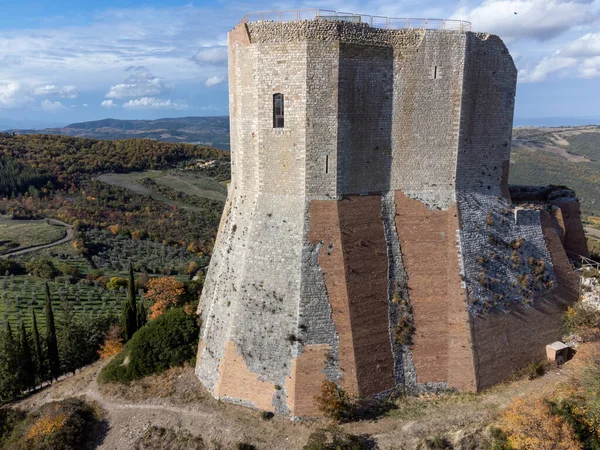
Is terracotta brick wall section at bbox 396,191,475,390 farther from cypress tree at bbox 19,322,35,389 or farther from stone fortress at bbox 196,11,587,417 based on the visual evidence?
cypress tree at bbox 19,322,35,389

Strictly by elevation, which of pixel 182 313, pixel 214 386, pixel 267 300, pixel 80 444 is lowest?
pixel 80 444

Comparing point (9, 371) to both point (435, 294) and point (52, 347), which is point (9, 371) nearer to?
point (52, 347)

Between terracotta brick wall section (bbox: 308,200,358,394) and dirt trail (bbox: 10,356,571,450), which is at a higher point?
terracotta brick wall section (bbox: 308,200,358,394)

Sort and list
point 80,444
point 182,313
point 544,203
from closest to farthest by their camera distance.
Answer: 1. point 80,444
2. point 182,313
3. point 544,203

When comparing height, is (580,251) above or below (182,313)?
above

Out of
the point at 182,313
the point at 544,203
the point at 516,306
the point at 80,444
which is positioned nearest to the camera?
the point at 80,444

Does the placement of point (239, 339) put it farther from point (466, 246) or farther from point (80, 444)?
point (466, 246)

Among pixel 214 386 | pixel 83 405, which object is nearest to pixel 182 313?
pixel 214 386

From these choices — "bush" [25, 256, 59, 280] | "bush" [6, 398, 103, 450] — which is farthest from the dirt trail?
"bush" [25, 256, 59, 280]
